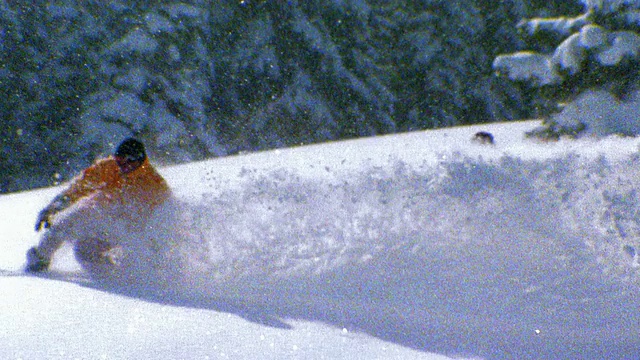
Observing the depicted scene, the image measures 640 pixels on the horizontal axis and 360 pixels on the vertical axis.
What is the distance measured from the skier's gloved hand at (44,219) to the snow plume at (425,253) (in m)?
0.48

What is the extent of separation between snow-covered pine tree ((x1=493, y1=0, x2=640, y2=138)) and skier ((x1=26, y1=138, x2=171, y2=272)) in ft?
25.4

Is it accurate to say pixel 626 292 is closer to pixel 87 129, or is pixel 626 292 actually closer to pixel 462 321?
pixel 462 321

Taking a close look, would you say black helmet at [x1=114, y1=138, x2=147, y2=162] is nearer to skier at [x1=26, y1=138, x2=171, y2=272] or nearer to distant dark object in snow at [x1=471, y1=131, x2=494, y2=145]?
skier at [x1=26, y1=138, x2=171, y2=272]

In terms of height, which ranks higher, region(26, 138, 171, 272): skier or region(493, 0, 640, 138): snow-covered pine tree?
region(493, 0, 640, 138): snow-covered pine tree

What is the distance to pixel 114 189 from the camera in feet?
13.6

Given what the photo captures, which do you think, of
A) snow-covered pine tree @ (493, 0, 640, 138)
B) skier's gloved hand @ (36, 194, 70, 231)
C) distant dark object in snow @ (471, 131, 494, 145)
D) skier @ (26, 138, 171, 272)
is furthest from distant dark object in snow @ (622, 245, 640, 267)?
snow-covered pine tree @ (493, 0, 640, 138)

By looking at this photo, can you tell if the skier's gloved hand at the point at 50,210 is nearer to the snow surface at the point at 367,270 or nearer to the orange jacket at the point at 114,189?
the orange jacket at the point at 114,189

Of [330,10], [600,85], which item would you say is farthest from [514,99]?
[600,85]

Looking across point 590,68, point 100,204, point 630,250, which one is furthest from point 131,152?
point 590,68

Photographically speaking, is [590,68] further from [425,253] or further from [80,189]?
[80,189]

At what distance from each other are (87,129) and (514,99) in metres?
11.1

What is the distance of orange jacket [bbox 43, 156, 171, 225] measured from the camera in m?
4.13

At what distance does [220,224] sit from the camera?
4.32 metres

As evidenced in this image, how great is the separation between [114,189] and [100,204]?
0.13m
